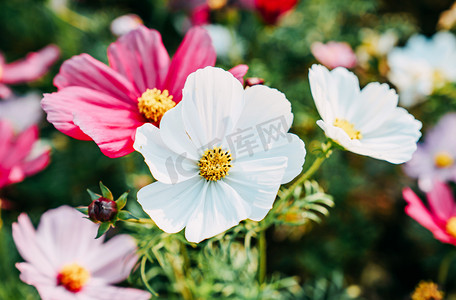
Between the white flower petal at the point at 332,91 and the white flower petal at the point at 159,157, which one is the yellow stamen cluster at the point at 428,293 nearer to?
the white flower petal at the point at 332,91

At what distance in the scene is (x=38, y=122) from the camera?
1.69 metres

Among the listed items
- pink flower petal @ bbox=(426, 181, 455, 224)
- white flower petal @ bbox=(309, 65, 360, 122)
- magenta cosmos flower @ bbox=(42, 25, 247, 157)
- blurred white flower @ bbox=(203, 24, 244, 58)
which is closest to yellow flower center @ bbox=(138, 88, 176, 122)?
magenta cosmos flower @ bbox=(42, 25, 247, 157)

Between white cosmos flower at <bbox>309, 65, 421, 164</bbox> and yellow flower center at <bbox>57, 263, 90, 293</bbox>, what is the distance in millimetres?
563

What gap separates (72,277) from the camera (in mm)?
831

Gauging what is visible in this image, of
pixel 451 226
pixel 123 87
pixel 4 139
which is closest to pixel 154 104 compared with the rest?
pixel 123 87

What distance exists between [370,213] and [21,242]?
4.15ft

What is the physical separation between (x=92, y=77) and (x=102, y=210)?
245 millimetres

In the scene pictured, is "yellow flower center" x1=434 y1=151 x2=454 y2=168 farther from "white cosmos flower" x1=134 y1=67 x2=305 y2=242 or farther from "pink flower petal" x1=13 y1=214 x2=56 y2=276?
"pink flower petal" x1=13 y1=214 x2=56 y2=276

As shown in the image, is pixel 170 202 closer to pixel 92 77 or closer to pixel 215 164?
pixel 215 164

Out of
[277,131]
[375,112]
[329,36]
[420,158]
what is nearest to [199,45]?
[277,131]

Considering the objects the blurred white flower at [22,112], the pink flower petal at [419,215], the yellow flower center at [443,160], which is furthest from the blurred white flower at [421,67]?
the blurred white flower at [22,112]

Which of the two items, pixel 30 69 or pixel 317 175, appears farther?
pixel 317 175

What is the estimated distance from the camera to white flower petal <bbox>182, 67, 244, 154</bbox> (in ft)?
1.96

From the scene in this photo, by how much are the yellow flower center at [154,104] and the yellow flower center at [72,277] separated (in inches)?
14.4
